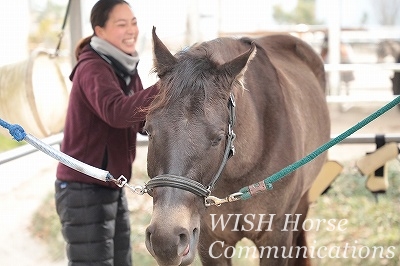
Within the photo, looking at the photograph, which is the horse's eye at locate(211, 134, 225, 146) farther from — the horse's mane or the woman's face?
the woman's face

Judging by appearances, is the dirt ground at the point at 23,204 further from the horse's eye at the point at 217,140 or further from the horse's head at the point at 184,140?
the horse's eye at the point at 217,140

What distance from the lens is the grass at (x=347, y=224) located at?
17.2 ft

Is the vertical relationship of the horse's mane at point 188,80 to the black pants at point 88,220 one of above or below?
above

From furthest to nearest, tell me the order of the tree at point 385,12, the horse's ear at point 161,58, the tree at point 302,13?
the tree at point 302,13 → the tree at point 385,12 → the horse's ear at point 161,58

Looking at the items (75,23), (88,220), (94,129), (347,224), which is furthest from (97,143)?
(347,224)

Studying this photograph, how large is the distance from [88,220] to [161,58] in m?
1.20

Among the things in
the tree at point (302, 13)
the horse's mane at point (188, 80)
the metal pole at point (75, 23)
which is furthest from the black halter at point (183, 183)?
the tree at point (302, 13)

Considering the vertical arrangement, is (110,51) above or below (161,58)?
below

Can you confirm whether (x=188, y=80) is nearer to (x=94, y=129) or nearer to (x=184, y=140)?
(x=184, y=140)

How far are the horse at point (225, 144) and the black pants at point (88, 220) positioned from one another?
19.7 inches

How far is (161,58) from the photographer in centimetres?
266

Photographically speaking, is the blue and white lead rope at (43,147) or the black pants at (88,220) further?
the black pants at (88,220)

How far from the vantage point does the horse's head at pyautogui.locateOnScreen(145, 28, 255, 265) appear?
2330 millimetres

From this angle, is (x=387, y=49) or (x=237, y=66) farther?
(x=387, y=49)
